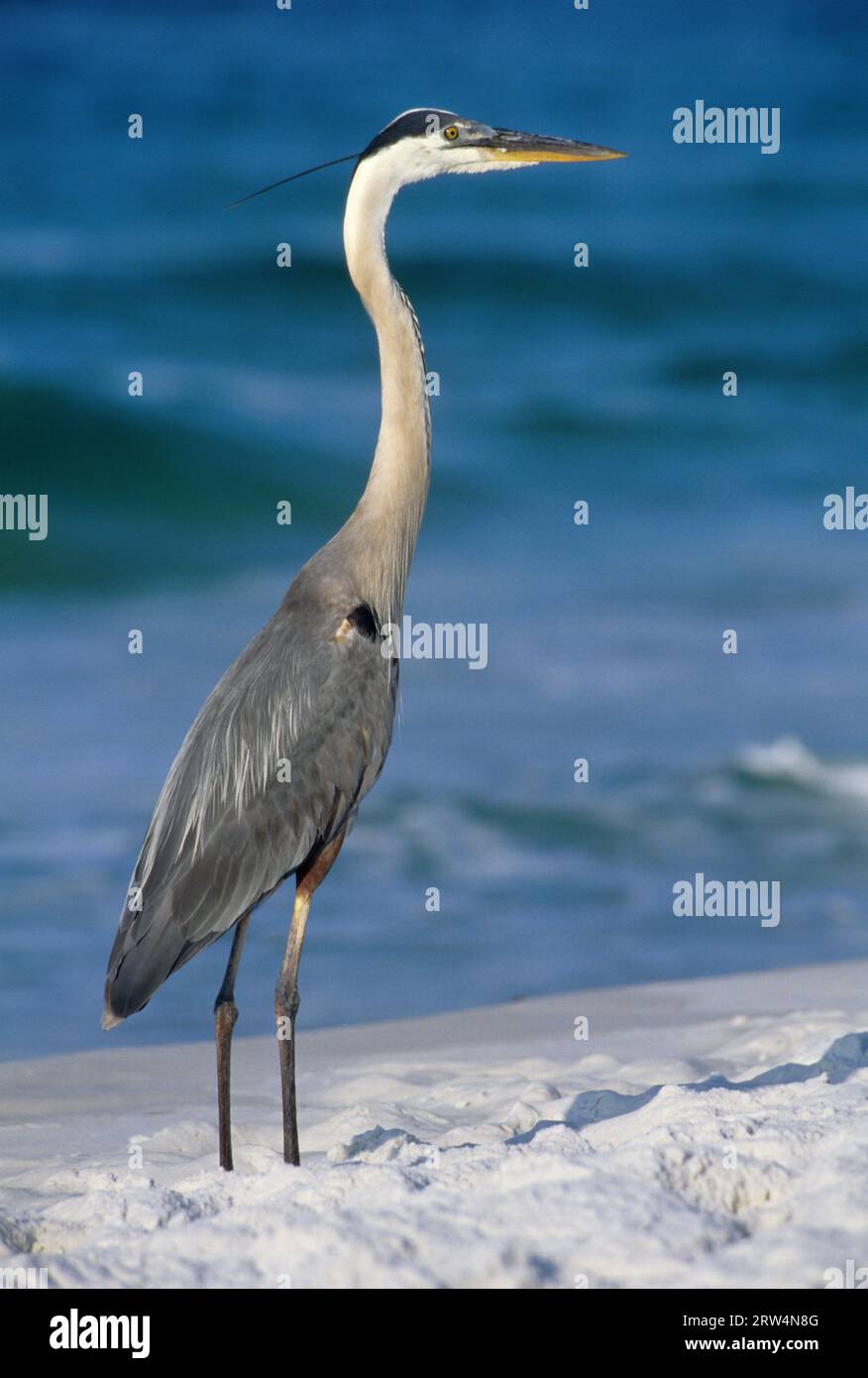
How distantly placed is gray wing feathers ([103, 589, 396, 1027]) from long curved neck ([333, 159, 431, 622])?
0.95 feet

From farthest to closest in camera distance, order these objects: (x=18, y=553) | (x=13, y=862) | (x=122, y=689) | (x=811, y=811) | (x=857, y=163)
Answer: (x=857, y=163) → (x=18, y=553) → (x=122, y=689) → (x=811, y=811) → (x=13, y=862)

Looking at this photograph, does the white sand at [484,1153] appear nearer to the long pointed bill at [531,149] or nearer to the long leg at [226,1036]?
the long leg at [226,1036]

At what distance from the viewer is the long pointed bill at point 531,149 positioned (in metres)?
5.96

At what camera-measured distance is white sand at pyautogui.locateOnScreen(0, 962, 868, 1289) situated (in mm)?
3289

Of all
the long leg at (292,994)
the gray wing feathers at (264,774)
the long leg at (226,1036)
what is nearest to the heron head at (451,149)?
the gray wing feathers at (264,774)

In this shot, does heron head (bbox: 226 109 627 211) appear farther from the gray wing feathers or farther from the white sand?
the white sand

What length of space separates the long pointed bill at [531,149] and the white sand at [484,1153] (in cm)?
330

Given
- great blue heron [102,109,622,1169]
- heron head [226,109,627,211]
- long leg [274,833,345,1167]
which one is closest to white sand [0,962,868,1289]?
long leg [274,833,345,1167]

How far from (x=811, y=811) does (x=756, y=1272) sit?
7728 millimetres

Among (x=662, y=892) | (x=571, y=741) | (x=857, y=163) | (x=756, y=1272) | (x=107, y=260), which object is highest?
(x=857, y=163)

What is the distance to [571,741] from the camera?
38.4 ft

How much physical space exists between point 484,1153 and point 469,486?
45.9ft

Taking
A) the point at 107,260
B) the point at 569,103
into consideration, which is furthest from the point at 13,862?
the point at 569,103

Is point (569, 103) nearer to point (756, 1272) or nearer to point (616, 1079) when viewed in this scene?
point (616, 1079)
